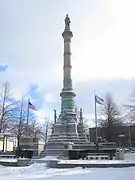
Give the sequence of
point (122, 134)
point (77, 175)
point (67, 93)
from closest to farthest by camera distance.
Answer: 1. point (77, 175)
2. point (67, 93)
3. point (122, 134)

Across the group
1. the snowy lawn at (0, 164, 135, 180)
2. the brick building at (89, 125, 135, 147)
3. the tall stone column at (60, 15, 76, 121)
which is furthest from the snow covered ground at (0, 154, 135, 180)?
the brick building at (89, 125, 135, 147)

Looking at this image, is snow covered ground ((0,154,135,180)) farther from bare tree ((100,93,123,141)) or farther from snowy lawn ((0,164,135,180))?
bare tree ((100,93,123,141))

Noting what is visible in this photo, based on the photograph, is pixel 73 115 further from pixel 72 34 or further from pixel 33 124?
pixel 33 124

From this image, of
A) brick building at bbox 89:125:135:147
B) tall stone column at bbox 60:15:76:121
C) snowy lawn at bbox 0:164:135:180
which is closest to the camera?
snowy lawn at bbox 0:164:135:180

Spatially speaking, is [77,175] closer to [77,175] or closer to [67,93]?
[77,175]

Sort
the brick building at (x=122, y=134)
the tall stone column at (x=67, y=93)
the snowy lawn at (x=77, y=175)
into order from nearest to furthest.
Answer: the snowy lawn at (x=77, y=175)
the tall stone column at (x=67, y=93)
the brick building at (x=122, y=134)

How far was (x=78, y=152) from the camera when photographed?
27516 millimetres

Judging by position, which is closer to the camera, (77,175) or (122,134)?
(77,175)

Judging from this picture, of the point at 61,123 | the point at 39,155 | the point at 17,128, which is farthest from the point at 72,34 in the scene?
the point at 39,155

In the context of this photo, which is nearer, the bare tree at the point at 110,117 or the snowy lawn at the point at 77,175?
the snowy lawn at the point at 77,175

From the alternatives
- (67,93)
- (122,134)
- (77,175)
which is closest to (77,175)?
(77,175)

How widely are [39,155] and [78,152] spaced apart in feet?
22.9

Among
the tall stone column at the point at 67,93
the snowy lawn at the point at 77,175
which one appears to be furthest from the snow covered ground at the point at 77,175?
the tall stone column at the point at 67,93

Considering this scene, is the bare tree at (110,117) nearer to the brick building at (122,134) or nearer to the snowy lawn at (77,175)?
the brick building at (122,134)
